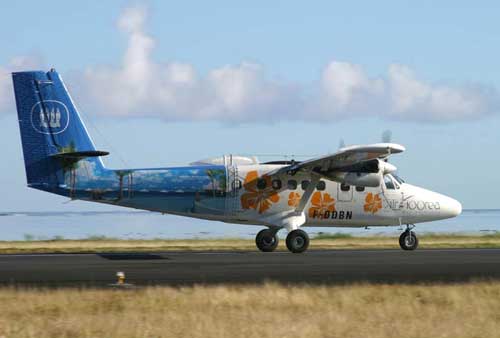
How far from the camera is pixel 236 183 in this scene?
112 feet

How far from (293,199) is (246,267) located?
8267mm

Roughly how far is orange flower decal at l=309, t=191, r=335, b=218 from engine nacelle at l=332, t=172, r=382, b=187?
1.55 metres

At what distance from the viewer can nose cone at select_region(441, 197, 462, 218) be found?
36938 millimetres

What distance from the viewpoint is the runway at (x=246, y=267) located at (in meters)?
23.1

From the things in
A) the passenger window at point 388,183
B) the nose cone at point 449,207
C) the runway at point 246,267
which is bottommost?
the runway at point 246,267

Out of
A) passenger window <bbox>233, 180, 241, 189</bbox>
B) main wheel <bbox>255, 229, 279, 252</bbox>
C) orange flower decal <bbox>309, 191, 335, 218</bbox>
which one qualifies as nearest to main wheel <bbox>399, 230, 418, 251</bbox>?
orange flower decal <bbox>309, 191, 335, 218</bbox>

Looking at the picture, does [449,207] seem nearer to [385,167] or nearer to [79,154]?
[385,167]

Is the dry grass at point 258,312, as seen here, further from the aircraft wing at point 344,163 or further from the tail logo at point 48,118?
the tail logo at point 48,118

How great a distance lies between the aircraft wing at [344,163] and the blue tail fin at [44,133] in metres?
7.62

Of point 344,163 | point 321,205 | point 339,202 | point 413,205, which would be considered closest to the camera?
point 344,163

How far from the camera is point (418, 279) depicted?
23.4 m

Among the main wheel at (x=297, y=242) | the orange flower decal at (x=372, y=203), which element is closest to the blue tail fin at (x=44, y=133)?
the main wheel at (x=297, y=242)

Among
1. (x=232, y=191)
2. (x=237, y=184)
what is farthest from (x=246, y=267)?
(x=237, y=184)

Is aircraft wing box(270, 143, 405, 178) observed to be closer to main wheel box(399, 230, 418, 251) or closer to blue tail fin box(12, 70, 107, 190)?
main wheel box(399, 230, 418, 251)
